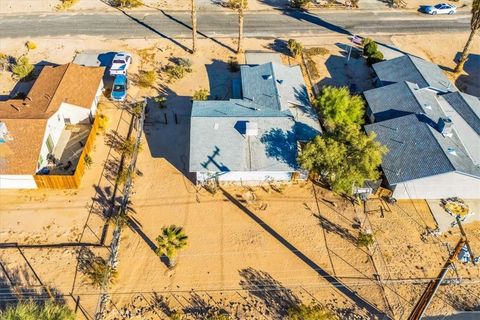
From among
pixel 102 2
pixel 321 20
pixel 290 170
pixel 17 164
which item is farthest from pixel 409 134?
pixel 102 2

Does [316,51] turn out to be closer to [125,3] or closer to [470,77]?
[470,77]

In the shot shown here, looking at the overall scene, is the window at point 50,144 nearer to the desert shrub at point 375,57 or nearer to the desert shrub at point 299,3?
the desert shrub at point 375,57

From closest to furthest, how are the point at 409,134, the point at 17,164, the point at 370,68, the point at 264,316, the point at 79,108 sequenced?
1. the point at 264,316
2. the point at 17,164
3. the point at 409,134
4. the point at 79,108
5. the point at 370,68

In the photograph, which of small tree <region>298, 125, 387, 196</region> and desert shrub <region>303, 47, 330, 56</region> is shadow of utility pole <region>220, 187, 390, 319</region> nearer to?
small tree <region>298, 125, 387, 196</region>

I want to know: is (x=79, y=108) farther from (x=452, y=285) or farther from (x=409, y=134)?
(x=452, y=285)

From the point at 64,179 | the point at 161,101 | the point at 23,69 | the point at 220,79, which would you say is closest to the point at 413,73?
the point at 220,79

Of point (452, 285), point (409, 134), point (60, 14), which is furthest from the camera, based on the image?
point (60, 14)
